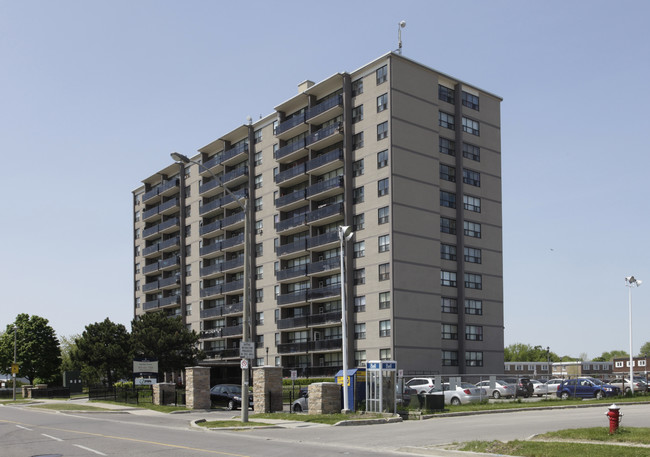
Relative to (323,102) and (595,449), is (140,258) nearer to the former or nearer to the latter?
(323,102)

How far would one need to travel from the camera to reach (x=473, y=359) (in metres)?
64.9

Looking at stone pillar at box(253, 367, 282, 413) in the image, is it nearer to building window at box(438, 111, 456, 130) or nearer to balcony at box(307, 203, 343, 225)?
balcony at box(307, 203, 343, 225)

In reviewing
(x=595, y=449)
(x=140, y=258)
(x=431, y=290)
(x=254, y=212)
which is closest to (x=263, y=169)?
(x=254, y=212)

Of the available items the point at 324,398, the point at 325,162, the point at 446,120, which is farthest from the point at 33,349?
the point at 324,398

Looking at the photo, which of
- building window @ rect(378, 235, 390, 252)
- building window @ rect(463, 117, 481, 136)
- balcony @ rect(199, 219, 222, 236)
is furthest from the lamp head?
balcony @ rect(199, 219, 222, 236)

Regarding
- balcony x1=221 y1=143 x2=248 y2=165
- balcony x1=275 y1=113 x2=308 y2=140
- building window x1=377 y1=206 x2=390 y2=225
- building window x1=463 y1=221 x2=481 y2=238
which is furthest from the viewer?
balcony x1=221 y1=143 x2=248 y2=165

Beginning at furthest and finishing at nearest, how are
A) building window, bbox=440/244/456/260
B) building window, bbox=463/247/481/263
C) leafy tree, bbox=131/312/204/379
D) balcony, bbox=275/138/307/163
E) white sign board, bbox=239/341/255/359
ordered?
balcony, bbox=275/138/307/163
building window, bbox=463/247/481/263
building window, bbox=440/244/456/260
leafy tree, bbox=131/312/204/379
white sign board, bbox=239/341/255/359

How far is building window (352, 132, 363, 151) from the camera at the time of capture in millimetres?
64062

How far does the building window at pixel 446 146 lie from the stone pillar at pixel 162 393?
3351cm

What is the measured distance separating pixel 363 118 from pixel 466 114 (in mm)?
11395

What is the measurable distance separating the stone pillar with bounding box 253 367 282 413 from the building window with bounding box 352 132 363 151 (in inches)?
1241

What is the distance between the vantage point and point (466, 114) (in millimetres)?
68375

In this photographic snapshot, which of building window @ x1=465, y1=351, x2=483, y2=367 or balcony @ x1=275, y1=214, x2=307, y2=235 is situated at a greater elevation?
balcony @ x1=275, y1=214, x2=307, y2=235

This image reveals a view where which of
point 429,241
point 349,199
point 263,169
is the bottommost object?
point 429,241
